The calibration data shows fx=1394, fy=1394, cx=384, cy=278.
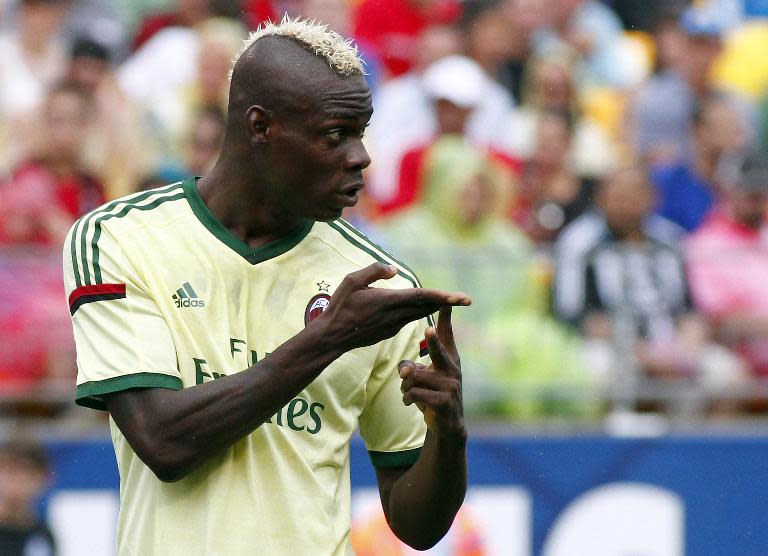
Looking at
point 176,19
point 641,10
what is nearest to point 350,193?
point 176,19

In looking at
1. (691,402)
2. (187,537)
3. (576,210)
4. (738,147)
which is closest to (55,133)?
(576,210)

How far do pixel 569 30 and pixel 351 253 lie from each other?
7996 mm

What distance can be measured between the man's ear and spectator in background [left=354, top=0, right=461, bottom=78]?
677 centimetres

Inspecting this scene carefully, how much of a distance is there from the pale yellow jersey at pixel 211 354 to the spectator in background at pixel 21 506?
154 inches

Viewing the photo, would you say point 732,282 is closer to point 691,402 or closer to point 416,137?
point 691,402

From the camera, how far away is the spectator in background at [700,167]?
9531 mm

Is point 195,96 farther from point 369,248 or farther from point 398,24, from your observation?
point 369,248

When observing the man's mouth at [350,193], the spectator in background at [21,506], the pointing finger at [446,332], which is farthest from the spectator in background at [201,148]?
the pointing finger at [446,332]

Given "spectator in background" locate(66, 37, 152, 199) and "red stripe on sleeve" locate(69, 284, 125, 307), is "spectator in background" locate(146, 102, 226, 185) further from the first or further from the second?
"red stripe on sleeve" locate(69, 284, 125, 307)

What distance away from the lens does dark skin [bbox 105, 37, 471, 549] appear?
3.22 metres

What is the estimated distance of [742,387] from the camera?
25.4ft

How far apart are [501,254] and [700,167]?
2.97 m

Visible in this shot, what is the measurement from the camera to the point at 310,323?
3.29m

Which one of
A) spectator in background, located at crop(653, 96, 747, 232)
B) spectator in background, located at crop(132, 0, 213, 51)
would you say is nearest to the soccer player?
spectator in background, located at crop(653, 96, 747, 232)
